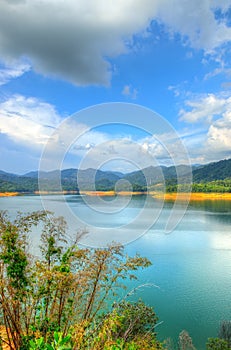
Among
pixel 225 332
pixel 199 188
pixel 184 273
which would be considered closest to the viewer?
pixel 225 332

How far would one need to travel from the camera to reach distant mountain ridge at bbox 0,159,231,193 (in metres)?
9.87

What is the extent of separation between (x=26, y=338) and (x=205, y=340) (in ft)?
18.2

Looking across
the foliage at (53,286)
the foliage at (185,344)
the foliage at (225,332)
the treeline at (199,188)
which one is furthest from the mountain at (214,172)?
the foliage at (53,286)

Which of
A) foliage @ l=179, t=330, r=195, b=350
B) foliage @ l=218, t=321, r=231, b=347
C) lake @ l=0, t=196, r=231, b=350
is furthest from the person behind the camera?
lake @ l=0, t=196, r=231, b=350

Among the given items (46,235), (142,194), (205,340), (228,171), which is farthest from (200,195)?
(46,235)

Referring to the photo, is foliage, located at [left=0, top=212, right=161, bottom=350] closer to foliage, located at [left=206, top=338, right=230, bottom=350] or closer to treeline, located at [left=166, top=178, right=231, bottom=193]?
foliage, located at [left=206, top=338, right=230, bottom=350]

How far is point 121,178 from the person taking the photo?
32781 mm

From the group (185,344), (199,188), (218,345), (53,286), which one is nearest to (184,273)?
(185,344)

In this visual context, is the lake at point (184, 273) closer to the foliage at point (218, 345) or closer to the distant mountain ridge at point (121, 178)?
the foliage at point (218, 345)

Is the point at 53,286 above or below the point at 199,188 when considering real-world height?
below

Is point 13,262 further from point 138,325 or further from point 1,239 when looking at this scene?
point 138,325

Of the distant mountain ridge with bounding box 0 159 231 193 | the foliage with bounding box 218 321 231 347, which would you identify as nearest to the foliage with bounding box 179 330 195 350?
the foliage with bounding box 218 321 231 347

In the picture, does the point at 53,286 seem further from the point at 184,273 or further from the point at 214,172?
the point at 214,172

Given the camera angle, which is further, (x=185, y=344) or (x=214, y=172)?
(x=214, y=172)
